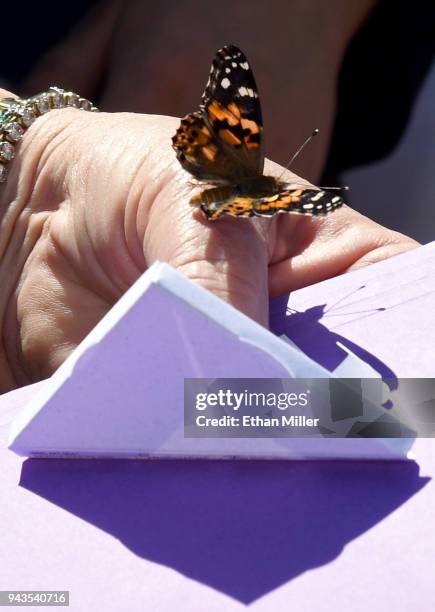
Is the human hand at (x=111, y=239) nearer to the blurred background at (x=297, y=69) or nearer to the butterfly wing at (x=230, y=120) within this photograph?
the butterfly wing at (x=230, y=120)

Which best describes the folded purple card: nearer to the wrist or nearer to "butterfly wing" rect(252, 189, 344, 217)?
"butterfly wing" rect(252, 189, 344, 217)

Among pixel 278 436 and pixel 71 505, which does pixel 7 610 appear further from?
pixel 278 436

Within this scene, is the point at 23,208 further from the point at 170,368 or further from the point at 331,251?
the point at 170,368

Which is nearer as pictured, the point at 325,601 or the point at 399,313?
the point at 325,601

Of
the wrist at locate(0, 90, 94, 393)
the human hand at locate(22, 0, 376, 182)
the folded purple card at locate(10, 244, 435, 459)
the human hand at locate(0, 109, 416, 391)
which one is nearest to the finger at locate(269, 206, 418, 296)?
the human hand at locate(0, 109, 416, 391)

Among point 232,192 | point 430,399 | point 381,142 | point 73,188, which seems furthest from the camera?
point 381,142

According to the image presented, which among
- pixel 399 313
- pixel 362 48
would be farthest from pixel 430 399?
pixel 362 48

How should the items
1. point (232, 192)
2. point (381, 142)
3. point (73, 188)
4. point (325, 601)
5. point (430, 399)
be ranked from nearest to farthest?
1. point (325, 601)
2. point (430, 399)
3. point (232, 192)
4. point (73, 188)
5. point (381, 142)
